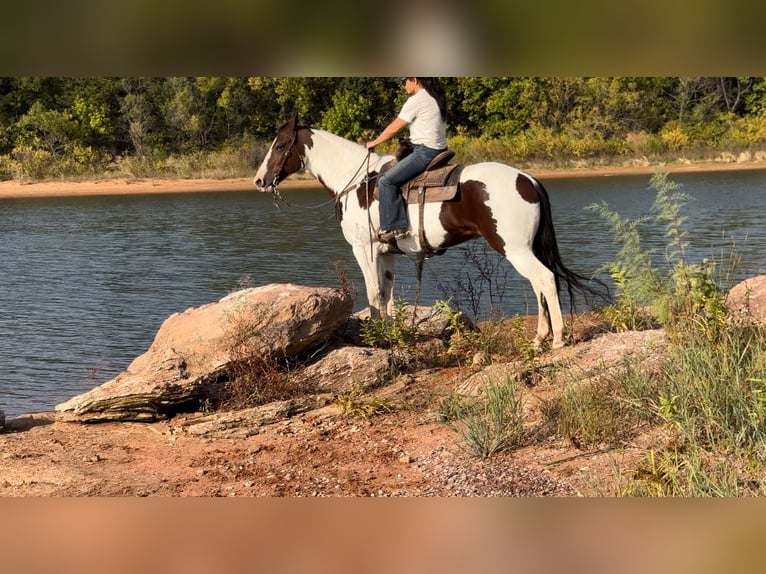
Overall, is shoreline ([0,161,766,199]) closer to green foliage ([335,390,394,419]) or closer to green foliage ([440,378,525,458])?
green foliage ([335,390,394,419])

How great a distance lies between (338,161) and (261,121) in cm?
3686

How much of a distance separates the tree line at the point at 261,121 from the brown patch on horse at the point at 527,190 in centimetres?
3293

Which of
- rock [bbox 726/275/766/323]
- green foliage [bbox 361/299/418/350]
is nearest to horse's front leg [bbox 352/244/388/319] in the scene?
green foliage [bbox 361/299/418/350]

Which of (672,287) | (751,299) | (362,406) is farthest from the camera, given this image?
(672,287)

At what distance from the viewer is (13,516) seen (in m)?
1.24

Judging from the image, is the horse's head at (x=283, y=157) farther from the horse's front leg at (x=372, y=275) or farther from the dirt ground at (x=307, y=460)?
the dirt ground at (x=307, y=460)

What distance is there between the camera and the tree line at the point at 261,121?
4372 centimetres

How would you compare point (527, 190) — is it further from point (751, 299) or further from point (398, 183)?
point (751, 299)

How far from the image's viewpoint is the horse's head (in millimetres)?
9766

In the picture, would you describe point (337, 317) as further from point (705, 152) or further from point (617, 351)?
point (705, 152)

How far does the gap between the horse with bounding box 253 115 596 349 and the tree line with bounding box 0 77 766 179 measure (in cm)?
3131

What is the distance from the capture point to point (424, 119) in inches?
329

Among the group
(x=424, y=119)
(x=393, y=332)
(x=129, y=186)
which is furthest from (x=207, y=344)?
(x=129, y=186)
